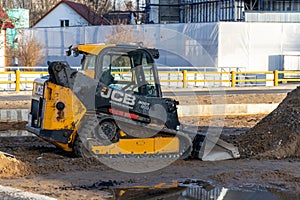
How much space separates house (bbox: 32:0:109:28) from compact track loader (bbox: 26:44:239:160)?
194 ft

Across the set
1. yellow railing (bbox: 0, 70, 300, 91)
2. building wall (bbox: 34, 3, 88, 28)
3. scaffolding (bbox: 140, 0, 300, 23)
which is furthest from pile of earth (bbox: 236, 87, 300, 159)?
building wall (bbox: 34, 3, 88, 28)

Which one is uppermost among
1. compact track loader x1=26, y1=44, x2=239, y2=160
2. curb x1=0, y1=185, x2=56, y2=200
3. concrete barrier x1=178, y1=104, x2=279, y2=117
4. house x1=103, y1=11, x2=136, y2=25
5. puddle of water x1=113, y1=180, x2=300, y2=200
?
house x1=103, y1=11, x2=136, y2=25

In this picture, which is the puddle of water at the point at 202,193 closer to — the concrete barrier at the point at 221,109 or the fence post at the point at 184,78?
the concrete barrier at the point at 221,109

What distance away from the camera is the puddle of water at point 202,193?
32.5ft

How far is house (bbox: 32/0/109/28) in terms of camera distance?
7125 centimetres

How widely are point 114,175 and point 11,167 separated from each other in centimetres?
186

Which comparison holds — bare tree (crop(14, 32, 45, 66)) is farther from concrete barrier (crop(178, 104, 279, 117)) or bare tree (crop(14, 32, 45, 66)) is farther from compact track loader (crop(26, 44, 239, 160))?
compact track loader (crop(26, 44, 239, 160))

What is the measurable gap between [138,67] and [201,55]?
3608 centimetres

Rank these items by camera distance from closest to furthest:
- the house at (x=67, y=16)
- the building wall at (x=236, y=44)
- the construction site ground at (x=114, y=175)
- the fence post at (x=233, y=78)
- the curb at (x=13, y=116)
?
the construction site ground at (x=114, y=175), the curb at (x=13, y=116), the fence post at (x=233, y=78), the building wall at (x=236, y=44), the house at (x=67, y=16)

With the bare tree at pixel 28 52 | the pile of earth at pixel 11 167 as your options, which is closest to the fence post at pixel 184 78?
the bare tree at pixel 28 52

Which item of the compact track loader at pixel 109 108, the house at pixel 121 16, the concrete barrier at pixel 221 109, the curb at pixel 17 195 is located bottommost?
the concrete barrier at pixel 221 109

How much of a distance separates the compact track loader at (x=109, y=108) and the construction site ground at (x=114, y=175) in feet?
1.36

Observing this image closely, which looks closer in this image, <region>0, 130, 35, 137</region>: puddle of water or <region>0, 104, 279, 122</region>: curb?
<region>0, 130, 35, 137</region>: puddle of water

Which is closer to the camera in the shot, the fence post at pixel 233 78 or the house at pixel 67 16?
the fence post at pixel 233 78
